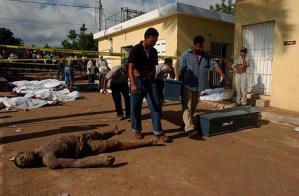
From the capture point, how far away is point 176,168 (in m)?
3.10

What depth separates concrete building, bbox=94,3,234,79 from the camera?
10.5 metres

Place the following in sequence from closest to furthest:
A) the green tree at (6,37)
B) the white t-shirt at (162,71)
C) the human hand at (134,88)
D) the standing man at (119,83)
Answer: the human hand at (134,88) → the white t-shirt at (162,71) → the standing man at (119,83) → the green tree at (6,37)

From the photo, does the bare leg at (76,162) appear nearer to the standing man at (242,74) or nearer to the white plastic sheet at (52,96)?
the standing man at (242,74)

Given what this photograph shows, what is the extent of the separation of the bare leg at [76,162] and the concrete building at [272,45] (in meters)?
5.81

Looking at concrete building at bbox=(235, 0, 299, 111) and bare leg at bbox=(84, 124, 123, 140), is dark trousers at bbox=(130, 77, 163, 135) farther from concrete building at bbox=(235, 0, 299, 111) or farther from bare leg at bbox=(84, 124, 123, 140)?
concrete building at bbox=(235, 0, 299, 111)

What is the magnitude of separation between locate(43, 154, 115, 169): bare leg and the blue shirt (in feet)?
7.10

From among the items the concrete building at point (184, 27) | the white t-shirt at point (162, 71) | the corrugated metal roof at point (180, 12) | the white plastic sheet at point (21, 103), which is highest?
the corrugated metal roof at point (180, 12)

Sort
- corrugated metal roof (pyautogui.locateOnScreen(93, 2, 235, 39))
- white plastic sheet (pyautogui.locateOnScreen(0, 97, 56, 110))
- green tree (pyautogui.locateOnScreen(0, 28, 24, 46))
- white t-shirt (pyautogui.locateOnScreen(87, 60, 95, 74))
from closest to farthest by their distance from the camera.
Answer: white plastic sheet (pyautogui.locateOnScreen(0, 97, 56, 110))
corrugated metal roof (pyautogui.locateOnScreen(93, 2, 235, 39))
white t-shirt (pyautogui.locateOnScreen(87, 60, 95, 74))
green tree (pyautogui.locateOnScreen(0, 28, 24, 46))

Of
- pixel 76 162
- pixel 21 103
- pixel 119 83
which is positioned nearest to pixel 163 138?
pixel 76 162

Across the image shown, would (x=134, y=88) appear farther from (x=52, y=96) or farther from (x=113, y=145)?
(x=52, y=96)

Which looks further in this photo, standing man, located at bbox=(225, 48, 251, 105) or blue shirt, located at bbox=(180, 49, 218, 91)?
standing man, located at bbox=(225, 48, 251, 105)

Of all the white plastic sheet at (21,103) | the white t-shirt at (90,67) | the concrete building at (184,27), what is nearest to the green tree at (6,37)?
the white t-shirt at (90,67)

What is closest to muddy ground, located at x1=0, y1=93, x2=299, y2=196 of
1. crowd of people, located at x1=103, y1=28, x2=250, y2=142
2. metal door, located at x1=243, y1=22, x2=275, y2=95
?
crowd of people, located at x1=103, y1=28, x2=250, y2=142

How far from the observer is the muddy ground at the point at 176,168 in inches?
102
